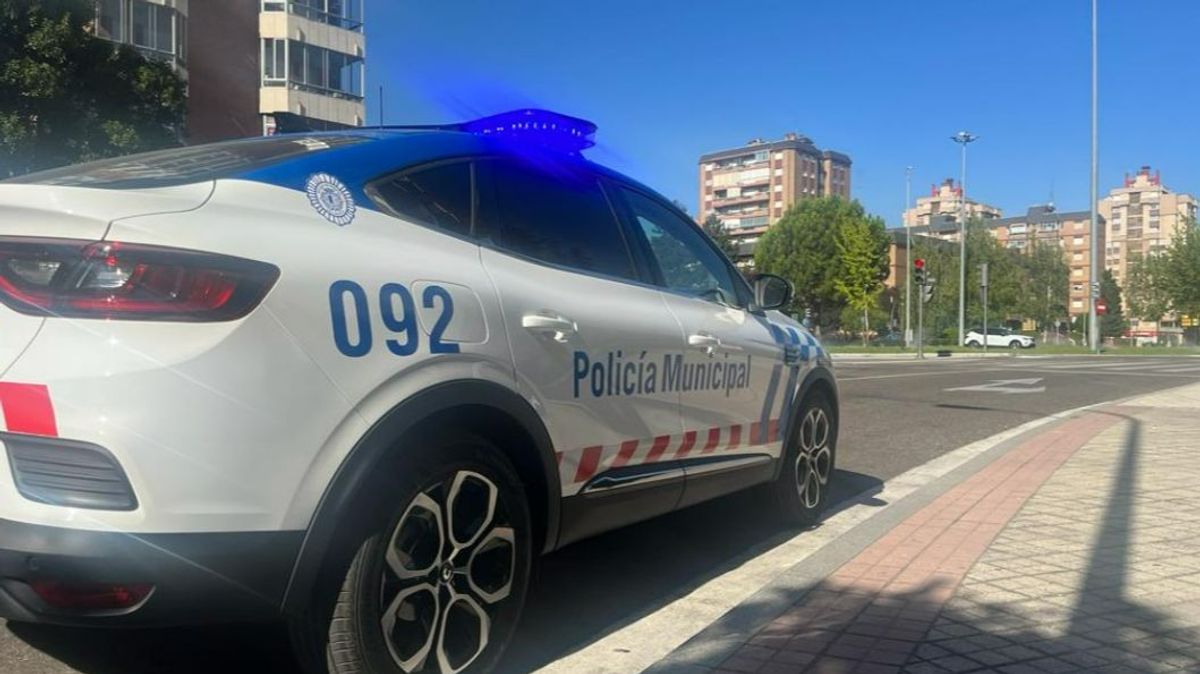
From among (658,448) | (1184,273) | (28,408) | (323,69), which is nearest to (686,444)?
(658,448)

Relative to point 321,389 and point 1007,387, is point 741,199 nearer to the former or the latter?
point 1007,387

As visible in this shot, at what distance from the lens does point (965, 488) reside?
6355mm

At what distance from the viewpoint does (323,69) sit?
1307 inches

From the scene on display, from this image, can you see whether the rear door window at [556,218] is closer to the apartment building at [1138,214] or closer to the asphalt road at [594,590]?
the asphalt road at [594,590]

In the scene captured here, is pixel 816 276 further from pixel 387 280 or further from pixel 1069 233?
pixel 1069 233

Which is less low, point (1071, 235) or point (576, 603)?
point (1071, 235)

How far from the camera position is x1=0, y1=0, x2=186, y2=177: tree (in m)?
14.1

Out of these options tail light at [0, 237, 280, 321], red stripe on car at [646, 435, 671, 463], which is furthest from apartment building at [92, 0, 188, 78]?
tail light at [0, 237, 280, 321]

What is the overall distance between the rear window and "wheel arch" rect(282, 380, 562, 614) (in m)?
0.82

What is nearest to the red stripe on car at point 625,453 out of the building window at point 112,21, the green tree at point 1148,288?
the building window at point 112,21

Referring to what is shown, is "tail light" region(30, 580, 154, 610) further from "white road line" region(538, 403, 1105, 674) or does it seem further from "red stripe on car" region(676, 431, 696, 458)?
"red stripe on car" region(676, 431, 696, 458)

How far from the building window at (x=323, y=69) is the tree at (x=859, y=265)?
36.9m

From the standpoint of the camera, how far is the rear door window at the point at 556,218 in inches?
123

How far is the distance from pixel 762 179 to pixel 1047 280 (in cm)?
6199
